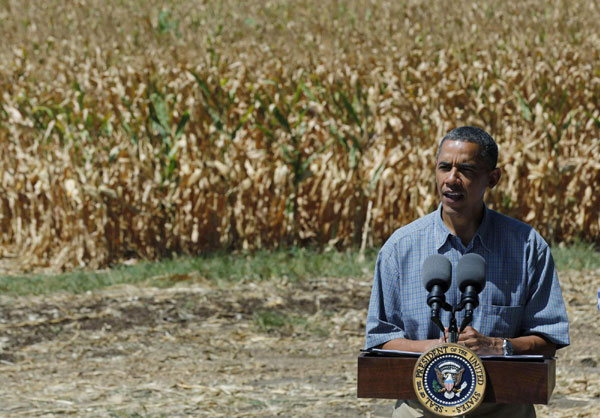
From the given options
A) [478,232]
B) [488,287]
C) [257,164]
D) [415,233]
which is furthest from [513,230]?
[257,164]

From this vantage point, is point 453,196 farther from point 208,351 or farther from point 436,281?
point 208,351

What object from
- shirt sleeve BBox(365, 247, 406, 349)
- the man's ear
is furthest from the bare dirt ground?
the man's ear

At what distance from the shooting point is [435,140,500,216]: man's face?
3.22 m

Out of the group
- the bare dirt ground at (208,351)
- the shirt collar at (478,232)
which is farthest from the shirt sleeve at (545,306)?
the bare dirt ground at (208,351)

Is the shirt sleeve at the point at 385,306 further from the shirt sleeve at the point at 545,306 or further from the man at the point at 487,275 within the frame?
the shirt sleeve at the point at 545,306

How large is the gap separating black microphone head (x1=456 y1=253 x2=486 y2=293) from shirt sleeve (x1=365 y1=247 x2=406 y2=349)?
43cm

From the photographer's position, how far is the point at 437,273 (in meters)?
2.94

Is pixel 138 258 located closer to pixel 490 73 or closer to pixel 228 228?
pixel 228 228

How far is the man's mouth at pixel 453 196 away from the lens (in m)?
3.23

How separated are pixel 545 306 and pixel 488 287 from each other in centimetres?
20

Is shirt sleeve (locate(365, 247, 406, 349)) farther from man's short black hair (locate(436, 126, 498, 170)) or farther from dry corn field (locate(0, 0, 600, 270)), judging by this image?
dry corn field (locate(0, 0, 600, 270))

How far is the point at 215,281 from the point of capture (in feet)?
30.7

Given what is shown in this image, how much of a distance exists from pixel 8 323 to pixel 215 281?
1992mm

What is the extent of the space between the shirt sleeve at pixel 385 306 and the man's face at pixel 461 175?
0.30m
